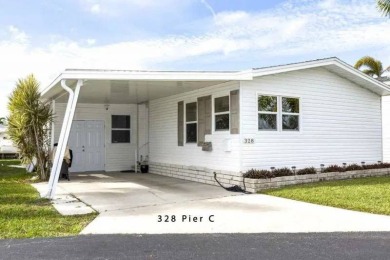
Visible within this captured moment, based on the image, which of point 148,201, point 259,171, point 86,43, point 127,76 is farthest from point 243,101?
point 86,43

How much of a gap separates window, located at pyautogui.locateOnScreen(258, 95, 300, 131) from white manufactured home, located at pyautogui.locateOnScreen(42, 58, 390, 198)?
0.03m

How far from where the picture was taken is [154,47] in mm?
16281

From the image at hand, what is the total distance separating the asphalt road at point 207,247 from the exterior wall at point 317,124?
5.18 m

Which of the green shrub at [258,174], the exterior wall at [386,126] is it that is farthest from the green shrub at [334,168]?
the exterior wall at [386,126]

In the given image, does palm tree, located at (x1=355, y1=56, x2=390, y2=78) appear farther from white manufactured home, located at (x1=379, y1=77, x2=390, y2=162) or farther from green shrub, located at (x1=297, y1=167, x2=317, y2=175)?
green shrub, located at (x1=297, y1=167, x2=317, y2=175)

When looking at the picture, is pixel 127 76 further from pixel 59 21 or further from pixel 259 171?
pixel 59 21

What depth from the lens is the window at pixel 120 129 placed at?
17.3 m

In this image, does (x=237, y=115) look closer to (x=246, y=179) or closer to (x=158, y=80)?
(x=246, y=179)

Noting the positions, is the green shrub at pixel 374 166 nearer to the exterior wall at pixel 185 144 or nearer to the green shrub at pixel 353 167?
the green shrub at pixel 353 167

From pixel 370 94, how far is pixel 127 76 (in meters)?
9.23

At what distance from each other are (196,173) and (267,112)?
300cm

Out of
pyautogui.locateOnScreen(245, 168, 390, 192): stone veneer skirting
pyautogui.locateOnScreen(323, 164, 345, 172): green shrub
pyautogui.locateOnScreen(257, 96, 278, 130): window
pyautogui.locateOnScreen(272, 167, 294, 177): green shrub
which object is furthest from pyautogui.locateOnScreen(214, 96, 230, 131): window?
pyautogui.locateOnScreen(323, 164, 345, 172): green shrub

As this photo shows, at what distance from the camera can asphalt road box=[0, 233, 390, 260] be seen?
4934mm

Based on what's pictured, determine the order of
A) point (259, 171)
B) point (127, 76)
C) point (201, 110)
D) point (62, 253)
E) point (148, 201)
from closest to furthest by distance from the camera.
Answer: point (62, 253) → point (148, 201) → point (127, 76) → point (259, 171) → point (201, 110)
